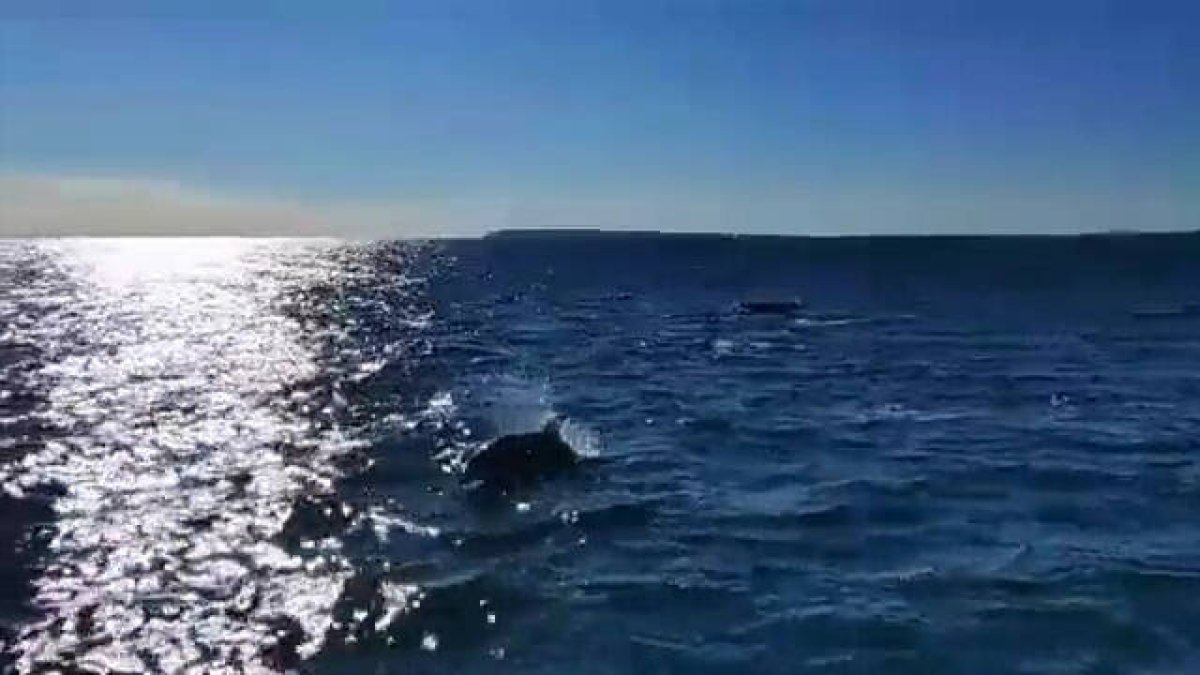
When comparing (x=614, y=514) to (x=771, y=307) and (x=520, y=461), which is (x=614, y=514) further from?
(x=771, y=307)

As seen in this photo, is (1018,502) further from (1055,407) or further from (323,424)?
(323,424)

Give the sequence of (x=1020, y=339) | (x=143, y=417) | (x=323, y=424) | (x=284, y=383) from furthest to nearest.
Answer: (x=1020, y=339), (x=284, y=383), (x=143, y=417), (x=323, y=424)

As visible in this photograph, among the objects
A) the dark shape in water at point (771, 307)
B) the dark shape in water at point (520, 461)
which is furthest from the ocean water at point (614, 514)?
the dark shape in water at point (771, 307)

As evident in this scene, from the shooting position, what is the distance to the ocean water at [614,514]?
18.7 metres

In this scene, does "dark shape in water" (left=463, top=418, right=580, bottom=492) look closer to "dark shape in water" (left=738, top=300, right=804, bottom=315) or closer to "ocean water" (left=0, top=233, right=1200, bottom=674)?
"ocean water" (left=0, top=233, right=1200, bottom=674)

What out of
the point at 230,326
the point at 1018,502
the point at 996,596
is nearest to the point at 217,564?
the point at 996,596

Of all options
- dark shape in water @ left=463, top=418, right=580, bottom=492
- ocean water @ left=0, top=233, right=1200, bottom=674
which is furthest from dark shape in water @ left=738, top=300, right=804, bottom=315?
dark shape in water @ left=463, top=418, right=580, bottom=492

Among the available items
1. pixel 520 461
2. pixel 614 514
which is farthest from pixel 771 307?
pixel 614 514

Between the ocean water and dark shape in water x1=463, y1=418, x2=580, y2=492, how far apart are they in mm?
740

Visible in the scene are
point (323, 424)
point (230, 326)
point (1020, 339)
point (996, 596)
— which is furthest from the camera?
point (230, 326)

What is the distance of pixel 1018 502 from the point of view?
2781 cm

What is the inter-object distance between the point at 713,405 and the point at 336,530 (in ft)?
73.3

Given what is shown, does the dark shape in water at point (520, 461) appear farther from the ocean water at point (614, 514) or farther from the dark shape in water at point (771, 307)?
the dark shape in water at point (771, 307)

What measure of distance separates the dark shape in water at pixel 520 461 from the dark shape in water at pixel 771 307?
68.1 m
